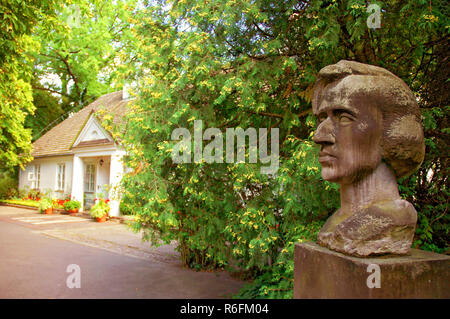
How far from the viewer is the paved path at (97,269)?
5766 mm

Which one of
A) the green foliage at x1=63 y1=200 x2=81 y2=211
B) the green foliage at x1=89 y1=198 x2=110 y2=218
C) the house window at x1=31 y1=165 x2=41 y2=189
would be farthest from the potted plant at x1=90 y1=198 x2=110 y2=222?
the house window at x1=31 y1=165 x2=41 y2=189

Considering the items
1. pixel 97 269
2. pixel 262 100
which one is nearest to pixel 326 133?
pixel 262 100

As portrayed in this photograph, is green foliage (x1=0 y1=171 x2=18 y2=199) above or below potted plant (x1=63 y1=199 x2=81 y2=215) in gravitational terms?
above

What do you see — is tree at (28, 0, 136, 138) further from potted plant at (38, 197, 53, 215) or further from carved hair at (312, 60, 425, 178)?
carved hair at (312, 60, 425, 178)

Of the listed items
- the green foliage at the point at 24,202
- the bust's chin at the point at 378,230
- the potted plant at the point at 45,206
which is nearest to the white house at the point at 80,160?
the green foliage at the point at 24,202

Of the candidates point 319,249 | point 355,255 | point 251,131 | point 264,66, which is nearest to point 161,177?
point 251,131

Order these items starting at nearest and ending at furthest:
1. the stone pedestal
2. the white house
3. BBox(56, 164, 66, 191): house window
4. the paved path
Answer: the stone pedestal < the paved path < the white house < BBox(56, 164, 66, 191): house window

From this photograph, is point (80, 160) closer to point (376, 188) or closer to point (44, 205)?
point (44, 205)

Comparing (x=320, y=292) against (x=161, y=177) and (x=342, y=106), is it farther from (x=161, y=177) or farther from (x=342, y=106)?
(x=161, y=177)

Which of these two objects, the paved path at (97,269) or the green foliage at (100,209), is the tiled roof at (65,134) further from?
the paved path at (97,269)

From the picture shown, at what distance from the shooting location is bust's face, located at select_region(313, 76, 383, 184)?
2783 millimetres

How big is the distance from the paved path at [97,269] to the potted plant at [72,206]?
5.00m

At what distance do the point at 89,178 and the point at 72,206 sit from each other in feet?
6.99

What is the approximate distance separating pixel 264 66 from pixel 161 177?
2437 millimetres
